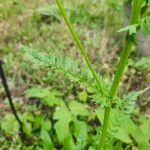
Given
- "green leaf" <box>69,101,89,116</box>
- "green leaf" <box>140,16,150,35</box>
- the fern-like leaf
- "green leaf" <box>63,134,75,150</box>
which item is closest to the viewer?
"green leaf" <box>140,16,150,35</box>

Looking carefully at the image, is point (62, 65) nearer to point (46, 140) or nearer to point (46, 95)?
point (46, 140)

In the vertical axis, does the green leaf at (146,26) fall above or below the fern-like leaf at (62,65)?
above

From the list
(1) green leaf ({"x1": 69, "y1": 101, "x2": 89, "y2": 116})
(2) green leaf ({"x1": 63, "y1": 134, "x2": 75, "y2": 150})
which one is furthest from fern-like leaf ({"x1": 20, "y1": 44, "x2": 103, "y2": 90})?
(1) green leaf ({"x1": 69, "y1": 101, "x2": 89, "y2": 116})

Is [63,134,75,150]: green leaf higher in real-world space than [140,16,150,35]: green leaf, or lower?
lower

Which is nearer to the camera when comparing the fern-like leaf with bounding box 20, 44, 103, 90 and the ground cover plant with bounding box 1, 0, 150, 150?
the fern-like leaf with bounding box 20, 44, 103, 90

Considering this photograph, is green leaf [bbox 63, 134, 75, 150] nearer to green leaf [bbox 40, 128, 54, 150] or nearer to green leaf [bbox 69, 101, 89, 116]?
green leaf [bbox 40, 128, 54, 150]

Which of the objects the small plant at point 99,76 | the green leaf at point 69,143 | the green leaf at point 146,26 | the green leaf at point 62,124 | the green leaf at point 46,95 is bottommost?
the green leaf at point 69,143

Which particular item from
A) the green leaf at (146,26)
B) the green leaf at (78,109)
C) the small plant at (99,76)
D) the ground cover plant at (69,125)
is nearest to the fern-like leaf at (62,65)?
the small plant at (99,76)

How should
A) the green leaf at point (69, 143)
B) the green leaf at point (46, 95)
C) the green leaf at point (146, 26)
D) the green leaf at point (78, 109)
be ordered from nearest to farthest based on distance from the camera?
the green leaf at point (146, 26)
the green leaf at point (69, 143)
the green leaf at point (78, 109)
the green leaf at point (46, 95)

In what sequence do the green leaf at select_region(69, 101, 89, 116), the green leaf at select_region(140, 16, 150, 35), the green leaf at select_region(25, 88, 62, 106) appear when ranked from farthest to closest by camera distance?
the green leaf at select_region(25, 88, 62, 106) < the green leaf at select_region(69, 101, 89, 116) < the green leaf at select_region(140, 16, 150, 35)

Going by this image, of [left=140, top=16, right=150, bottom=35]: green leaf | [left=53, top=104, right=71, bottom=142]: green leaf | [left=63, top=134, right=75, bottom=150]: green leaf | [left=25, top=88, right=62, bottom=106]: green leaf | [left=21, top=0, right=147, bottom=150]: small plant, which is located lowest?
[left=63, top=134, right=75, bottom=150]: green leaf

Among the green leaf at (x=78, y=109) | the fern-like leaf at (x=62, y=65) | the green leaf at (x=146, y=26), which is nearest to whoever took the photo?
the green leaf at (x=146, y=26)

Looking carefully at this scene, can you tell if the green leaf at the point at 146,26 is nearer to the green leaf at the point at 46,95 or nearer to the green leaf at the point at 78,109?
the green leaf at the point at 78,109

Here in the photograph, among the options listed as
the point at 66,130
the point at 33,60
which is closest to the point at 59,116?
the point at 66,130
